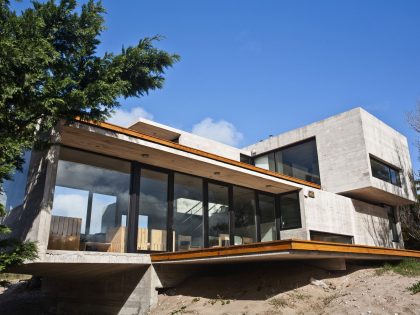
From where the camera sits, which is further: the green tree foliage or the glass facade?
the glass facade

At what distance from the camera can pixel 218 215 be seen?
537 inches

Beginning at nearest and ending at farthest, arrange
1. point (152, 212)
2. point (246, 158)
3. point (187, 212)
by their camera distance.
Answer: point (152, 212)
point (187, 212)
point (246, 158)

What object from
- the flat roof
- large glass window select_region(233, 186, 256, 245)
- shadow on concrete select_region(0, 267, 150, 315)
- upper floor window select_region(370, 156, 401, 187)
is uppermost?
the flat roof

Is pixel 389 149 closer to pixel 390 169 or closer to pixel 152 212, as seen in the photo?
pixel 390 169

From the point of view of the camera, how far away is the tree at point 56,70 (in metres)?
7.32

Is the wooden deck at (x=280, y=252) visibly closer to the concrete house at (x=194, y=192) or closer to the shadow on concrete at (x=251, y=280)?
the concrete house at (x=194, y=192)

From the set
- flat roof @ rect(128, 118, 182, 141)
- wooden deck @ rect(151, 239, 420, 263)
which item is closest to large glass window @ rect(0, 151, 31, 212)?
wooden deck @ rect(151, 239, 420, 263)

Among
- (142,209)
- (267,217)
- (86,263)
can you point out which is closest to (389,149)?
(267,217)

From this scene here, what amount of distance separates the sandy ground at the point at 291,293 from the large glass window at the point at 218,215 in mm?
1847

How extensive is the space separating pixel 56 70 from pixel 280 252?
662cm

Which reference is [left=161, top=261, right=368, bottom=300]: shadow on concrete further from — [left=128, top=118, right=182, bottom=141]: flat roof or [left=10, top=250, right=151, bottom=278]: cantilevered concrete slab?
[left=128, top=118, right=182, bottom=141]: flat roof

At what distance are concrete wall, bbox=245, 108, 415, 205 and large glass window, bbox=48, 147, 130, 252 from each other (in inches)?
386

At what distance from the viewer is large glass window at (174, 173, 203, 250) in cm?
1234

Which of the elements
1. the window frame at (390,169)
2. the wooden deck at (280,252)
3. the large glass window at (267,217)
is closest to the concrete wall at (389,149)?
the window frame at (390,169)
